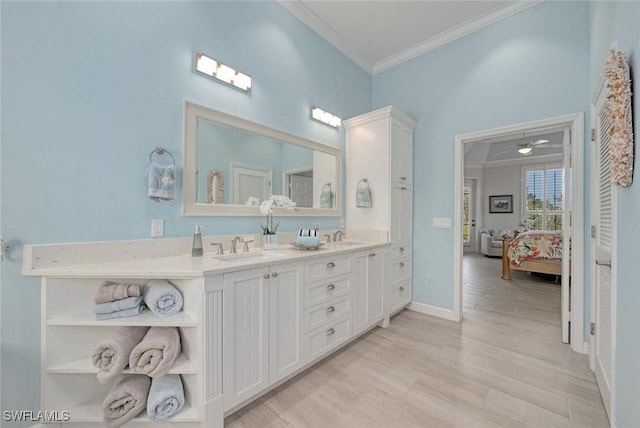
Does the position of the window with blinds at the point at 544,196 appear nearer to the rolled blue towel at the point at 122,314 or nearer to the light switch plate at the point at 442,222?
the light switch plate at the point at 442,222

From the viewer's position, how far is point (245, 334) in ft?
4.97

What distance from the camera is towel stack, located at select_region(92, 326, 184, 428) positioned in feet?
4.26

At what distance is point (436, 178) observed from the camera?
10.2 ft

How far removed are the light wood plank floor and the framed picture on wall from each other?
18.7ft

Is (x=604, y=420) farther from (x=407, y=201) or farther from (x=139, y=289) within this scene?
(x=139, y=289)

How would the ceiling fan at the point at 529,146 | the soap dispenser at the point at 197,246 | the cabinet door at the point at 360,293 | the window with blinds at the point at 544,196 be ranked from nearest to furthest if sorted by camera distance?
the soap dispenser at the point at 197,246 → the cabinet door at the point at 360,293 → the ceiling fan at the point at 529,146 → the window with blinds at the point at 544,196

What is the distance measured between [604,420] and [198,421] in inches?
92.1

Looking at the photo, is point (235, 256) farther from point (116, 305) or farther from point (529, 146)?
point (529, 146)

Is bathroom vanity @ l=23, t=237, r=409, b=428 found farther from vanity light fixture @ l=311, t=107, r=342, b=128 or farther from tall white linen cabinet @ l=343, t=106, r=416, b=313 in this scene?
vanity light fixture @ l=311, t=107, r=342, b=128

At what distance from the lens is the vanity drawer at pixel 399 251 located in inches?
115

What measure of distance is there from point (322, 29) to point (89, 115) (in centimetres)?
249

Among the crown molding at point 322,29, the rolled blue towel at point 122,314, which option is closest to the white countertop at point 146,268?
the rolled blue towel at point 122,314

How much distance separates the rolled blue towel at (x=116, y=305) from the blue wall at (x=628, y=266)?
233 centimetres

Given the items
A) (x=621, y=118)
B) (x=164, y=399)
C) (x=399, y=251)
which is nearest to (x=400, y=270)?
(x=399, y=251)
